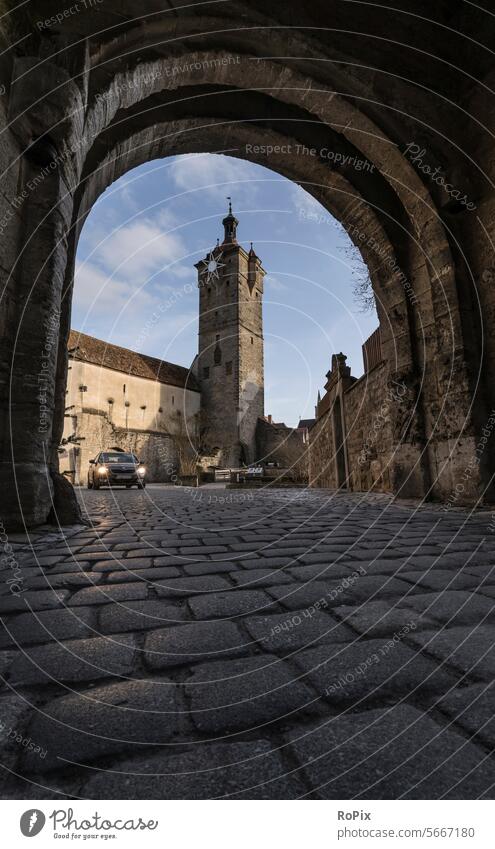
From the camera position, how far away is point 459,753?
2.44 feet

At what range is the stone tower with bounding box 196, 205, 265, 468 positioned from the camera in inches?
1372

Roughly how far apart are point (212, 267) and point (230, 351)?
9118 mm

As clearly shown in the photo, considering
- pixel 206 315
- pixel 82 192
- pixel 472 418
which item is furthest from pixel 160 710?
pixel 206 315

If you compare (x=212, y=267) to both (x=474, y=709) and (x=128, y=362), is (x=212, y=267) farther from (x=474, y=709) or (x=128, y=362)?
(x=474, y=709)

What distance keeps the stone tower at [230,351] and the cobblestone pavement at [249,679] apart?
3208 centimetres

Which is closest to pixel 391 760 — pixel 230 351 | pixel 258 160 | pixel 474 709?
pixel 474 709

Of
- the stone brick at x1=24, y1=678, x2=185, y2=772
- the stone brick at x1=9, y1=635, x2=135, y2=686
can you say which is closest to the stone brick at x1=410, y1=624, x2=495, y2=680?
the stone brick at x1=24, y1=678, x2=185, y2=772

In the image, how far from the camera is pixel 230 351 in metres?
35.9

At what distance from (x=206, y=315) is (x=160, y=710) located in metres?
39.5

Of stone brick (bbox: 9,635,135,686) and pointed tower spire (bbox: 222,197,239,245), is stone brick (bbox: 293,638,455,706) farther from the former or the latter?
pointed tower spire (bbox: 222,197,239,245)

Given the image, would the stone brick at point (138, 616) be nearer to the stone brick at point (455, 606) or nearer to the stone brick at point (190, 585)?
the stone brick at point (190, 585)

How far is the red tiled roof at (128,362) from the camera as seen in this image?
29438mm

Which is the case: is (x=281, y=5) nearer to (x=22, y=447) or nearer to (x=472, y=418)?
(x=472, y=418)

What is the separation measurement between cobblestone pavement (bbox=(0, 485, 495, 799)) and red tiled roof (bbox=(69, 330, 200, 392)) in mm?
27642
